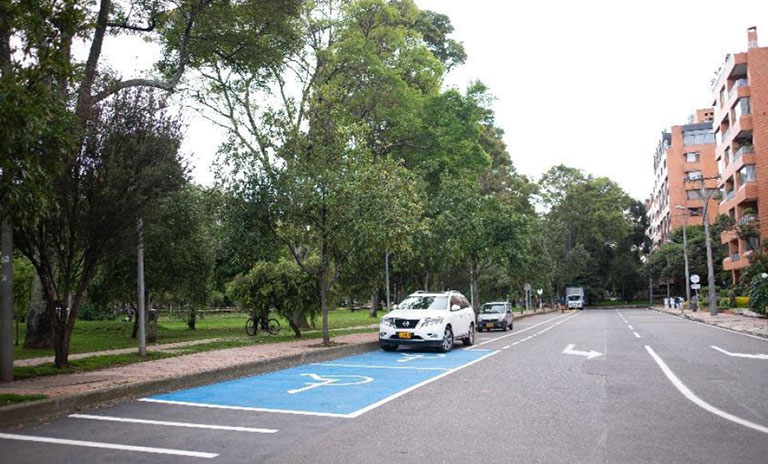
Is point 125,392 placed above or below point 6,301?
below

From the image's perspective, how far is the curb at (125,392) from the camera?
790cm

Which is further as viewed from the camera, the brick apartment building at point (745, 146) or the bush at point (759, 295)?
the brick apartment building at point (745, 146)

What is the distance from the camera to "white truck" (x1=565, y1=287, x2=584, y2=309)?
75000mm

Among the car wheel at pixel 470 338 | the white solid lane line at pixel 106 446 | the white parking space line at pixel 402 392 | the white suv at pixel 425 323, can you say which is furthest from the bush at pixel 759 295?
the white solid lane line at pixel 106 446

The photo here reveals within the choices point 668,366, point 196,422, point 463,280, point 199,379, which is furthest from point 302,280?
point 463,280

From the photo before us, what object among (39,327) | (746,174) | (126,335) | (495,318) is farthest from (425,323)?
(746,174)

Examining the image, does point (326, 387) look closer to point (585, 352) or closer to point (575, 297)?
point (585, 352)

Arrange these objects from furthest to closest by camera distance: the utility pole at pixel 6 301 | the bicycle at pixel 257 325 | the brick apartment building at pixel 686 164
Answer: the brick apartment building at pixel 686 164 < the bicycle at pixel 257 325 < the utility pole at pixel 6 301

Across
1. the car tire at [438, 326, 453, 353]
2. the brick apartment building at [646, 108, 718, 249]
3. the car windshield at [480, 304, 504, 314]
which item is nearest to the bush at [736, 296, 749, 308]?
the car windshield at [480, 304, 504, 314]

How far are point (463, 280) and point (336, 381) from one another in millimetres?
32571

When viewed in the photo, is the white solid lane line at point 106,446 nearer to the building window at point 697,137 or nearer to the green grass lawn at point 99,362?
the green grass lawn at point 99,362

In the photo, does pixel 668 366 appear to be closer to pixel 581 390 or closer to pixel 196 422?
pixel 581 390

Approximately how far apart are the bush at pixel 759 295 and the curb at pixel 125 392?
1011 inches

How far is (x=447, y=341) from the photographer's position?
17.9 metres
